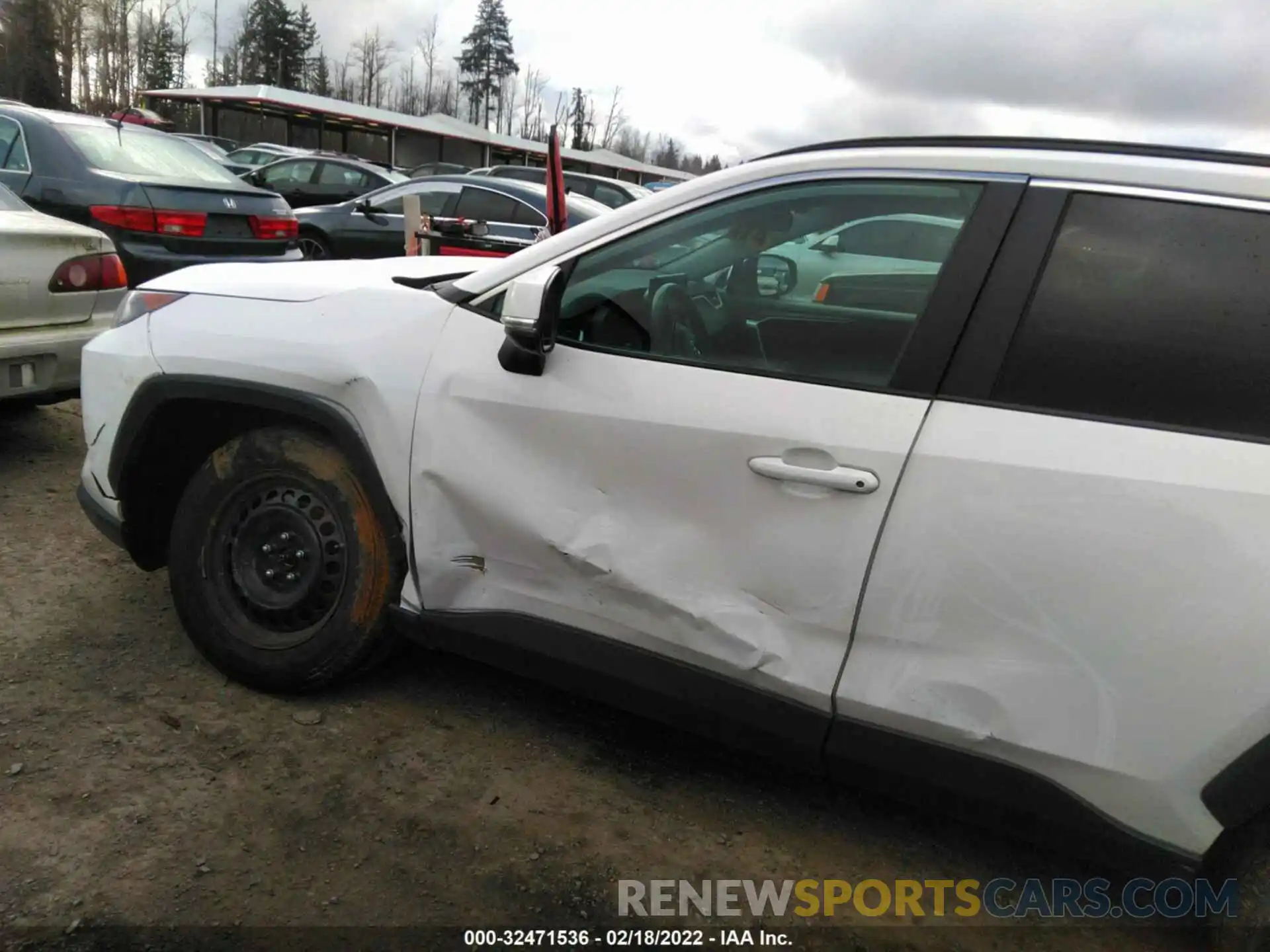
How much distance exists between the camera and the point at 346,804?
2.49m

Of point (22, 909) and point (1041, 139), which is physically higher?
point (1041, 139)

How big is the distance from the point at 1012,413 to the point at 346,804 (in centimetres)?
193

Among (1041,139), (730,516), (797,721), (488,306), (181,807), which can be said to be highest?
(1041,139)

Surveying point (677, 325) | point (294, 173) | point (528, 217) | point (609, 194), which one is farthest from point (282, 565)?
point (294, 173)

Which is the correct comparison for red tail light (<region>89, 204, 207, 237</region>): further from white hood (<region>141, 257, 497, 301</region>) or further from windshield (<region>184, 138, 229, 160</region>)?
white hood (<region>141, 257, 497, 301</region>)

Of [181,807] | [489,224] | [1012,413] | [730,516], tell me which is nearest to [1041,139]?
[1012,413]

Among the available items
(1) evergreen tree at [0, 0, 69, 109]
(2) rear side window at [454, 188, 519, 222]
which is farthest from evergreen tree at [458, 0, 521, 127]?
(2) rear side window at [454, 188, 519, 222]

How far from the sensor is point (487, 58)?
286ft

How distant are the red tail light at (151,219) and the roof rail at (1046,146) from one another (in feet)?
17.0

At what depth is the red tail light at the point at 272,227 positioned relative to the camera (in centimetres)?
681

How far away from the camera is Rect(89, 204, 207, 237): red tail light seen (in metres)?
5.99

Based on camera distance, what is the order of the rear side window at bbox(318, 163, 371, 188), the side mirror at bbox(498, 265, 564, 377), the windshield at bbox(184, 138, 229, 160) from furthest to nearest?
the rear side window at bbox(318, 163, 371, 188) < the windshield at bbox(184, 138, 229, 160) < the side mirror at bbox(498, 265, 564, 377)

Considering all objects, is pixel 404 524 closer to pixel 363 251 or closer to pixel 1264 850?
pixel 1264 850

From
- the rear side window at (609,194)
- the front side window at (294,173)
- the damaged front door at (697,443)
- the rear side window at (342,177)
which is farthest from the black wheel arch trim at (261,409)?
the front side window at (294,173)
